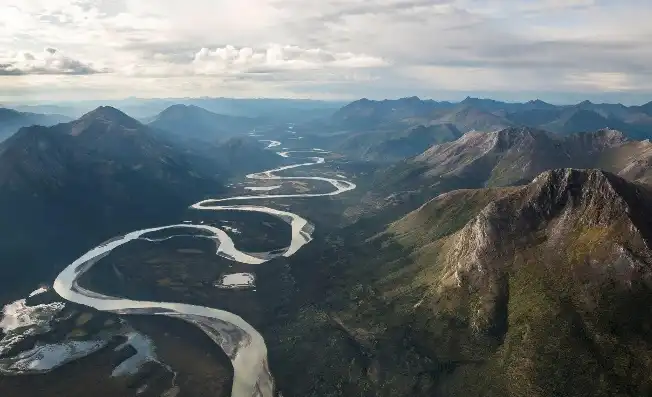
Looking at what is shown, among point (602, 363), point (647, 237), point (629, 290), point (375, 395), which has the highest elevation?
point (647, 237)

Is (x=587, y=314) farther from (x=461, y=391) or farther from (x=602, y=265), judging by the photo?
(x=461, y=391)

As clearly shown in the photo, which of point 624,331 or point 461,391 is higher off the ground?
point 624,331

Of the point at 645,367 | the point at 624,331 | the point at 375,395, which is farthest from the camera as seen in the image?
the point at 375,395

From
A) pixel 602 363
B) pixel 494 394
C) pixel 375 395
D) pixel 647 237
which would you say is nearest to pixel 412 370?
pixel 375 395

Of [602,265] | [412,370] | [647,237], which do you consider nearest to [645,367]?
[602,265]

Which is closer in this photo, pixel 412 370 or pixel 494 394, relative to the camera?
pixel 494 394

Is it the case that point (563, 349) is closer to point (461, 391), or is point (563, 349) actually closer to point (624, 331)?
point (624, 331)

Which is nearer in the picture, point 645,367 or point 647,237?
point 645,367

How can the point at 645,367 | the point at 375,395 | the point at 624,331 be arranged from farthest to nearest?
the point at 375,395 → the point at 624,331 → the point at 645,367

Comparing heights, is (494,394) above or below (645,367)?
below
